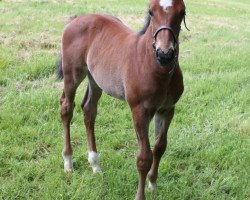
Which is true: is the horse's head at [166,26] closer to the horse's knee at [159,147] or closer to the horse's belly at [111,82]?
the horse's belly at [111,82]

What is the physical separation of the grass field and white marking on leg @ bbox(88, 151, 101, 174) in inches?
3.3

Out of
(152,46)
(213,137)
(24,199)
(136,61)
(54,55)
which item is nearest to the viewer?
(152,46)

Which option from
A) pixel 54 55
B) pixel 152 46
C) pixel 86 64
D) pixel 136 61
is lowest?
pixel 54 55

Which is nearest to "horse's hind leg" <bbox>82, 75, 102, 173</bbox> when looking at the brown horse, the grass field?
the brown horse

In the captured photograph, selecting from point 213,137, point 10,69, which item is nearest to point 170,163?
point 213,137

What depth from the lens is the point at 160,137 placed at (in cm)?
370

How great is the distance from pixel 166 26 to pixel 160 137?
1.22 metres

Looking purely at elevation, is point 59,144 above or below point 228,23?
above

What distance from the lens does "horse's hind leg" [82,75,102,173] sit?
4188 mm

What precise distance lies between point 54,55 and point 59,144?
3330 mm

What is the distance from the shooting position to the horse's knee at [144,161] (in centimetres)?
343

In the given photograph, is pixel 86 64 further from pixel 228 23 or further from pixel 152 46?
pixel 228 23

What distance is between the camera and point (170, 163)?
4.31 metres

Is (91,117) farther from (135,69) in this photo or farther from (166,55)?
(166,55)
